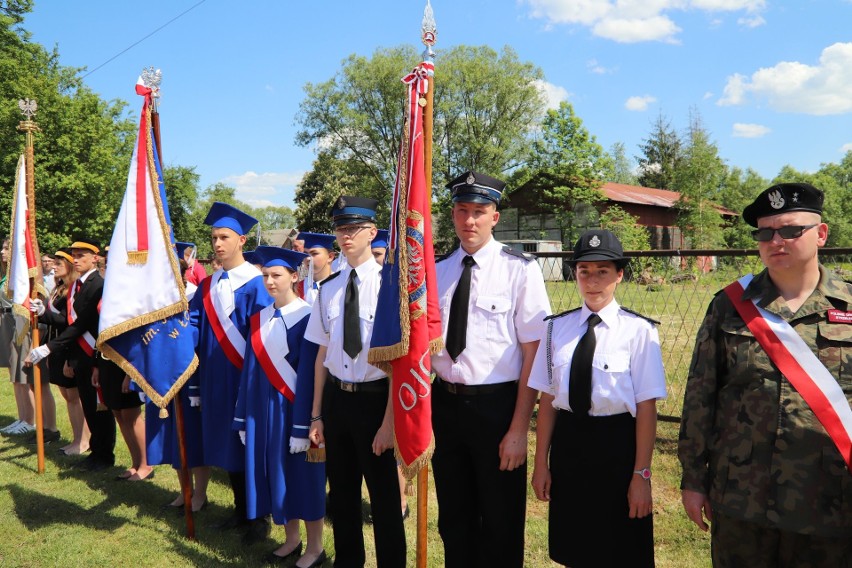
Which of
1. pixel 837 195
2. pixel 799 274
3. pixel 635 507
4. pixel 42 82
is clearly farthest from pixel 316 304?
pixel 837 195

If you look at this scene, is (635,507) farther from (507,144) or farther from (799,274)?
(507,144)

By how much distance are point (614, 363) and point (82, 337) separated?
544 centimetres

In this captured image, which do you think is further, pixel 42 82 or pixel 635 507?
pixel 42 82

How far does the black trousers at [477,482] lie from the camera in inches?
116

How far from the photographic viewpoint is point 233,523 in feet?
15.1

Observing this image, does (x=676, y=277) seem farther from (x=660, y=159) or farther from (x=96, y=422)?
(x=660, y=159)

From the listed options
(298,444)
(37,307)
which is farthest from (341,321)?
(37,307)

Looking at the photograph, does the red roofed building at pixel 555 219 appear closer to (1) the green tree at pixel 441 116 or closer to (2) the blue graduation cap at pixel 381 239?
(1) the green tree at pixel 441 116

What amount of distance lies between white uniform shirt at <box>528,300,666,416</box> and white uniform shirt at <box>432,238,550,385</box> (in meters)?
0.18

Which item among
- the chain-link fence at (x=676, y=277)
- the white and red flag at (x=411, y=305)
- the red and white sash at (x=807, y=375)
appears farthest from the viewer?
the chain-link fence at (x=676, y=277)

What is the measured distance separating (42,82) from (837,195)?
6467cm

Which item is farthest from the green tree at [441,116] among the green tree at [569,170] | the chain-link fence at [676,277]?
the chain-link fence at [676,277]

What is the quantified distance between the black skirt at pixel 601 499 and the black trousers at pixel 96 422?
5.04 m

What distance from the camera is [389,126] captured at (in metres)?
36.1
